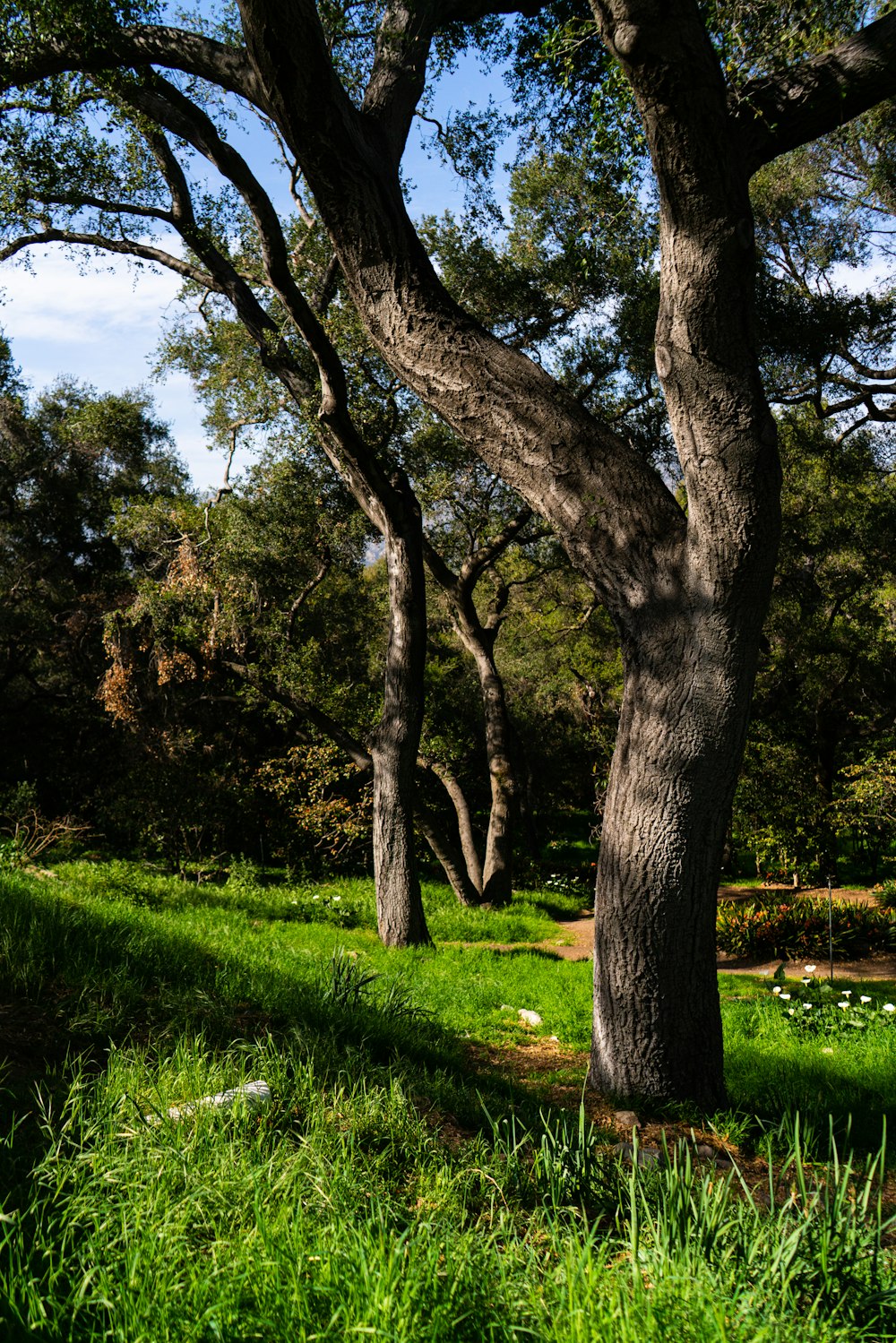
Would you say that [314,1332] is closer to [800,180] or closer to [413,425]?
[413,425]

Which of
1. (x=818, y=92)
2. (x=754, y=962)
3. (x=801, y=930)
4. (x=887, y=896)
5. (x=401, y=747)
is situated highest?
(x=818, y=92)

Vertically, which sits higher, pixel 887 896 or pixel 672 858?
pixel 672 858

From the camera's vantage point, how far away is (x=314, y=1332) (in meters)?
1.85

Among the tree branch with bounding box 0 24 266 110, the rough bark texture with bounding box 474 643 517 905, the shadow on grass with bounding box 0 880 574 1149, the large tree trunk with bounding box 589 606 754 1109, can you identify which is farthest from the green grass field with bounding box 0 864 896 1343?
the rough bark texture with bounding box 474 643 517 905

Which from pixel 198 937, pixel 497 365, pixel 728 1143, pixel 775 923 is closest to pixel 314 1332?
pixel 728 1143

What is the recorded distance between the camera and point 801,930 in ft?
42.4

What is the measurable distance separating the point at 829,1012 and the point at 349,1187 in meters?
5.78

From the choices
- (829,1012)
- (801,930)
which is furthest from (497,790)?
(829,1012)

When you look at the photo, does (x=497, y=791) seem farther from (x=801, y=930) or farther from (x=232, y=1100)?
(x=232, y=1100)

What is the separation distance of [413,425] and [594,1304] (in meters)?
10.7

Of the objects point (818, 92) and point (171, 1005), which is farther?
point (818, 92)

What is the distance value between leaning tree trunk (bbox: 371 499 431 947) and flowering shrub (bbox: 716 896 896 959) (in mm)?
5590

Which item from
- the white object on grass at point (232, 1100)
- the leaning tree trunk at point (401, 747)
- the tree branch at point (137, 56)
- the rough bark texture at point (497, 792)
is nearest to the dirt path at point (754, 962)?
the rough bark texture at point (497, 792)

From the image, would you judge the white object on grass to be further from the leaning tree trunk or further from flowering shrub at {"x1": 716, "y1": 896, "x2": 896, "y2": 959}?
flowering shrub at {"x1": 716, "y1": 896, "x2": 896, "y2": 959}
